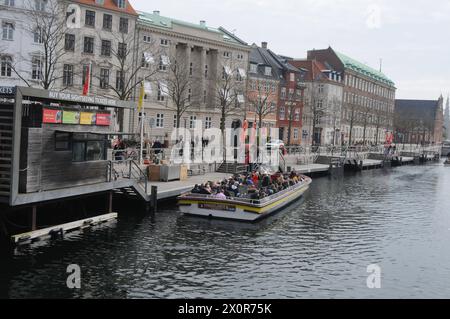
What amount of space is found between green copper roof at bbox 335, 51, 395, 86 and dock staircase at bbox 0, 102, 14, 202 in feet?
307

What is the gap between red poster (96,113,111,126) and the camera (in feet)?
84.5

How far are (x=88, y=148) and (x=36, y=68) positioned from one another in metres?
29.6

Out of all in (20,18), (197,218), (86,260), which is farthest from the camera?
(20,18)

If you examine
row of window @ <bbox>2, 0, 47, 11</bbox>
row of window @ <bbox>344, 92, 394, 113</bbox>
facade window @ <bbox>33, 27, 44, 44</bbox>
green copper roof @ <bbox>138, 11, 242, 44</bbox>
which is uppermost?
green copper roof @ <bbox>138, 11, 242, 44</bbox>

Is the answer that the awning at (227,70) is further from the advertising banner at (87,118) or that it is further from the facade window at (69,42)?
the advertising banner at (87,118)

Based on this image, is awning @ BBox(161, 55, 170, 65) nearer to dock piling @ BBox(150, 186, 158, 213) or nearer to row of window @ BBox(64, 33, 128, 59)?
row of window @ BBox(64, 33, 128, 59)

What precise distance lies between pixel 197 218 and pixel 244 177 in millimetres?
8724

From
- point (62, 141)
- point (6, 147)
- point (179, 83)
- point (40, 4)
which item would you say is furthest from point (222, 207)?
point (40, 4)

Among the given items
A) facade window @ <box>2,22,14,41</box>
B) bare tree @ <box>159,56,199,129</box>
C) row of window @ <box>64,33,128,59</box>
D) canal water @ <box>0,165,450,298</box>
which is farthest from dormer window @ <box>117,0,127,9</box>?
canal water @ <box>0,165,450,298</box>

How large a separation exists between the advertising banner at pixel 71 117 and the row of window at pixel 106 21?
32350 mm

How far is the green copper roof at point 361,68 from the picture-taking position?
4311 inches

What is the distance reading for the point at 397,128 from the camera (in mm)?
137375
